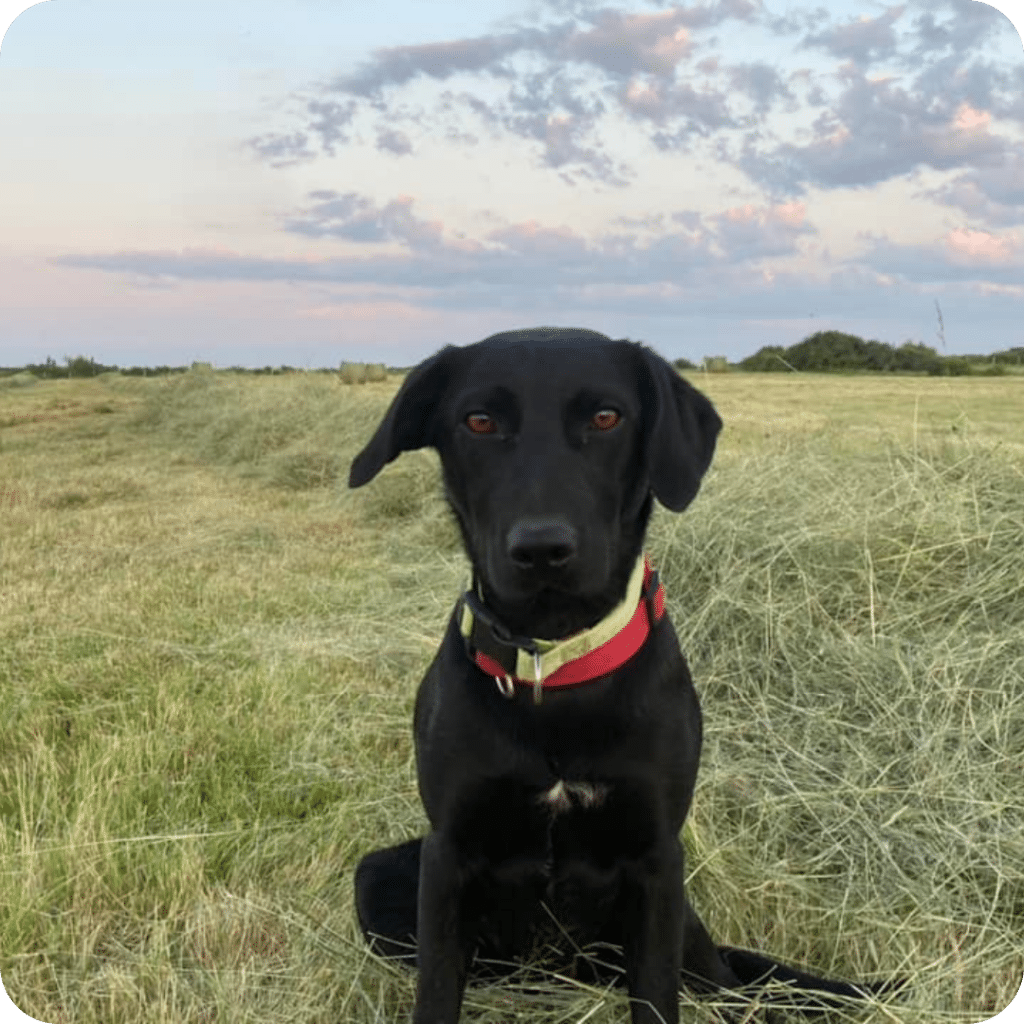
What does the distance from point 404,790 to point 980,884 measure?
1995mm

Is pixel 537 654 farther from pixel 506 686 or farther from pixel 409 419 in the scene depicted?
pixel 409 419

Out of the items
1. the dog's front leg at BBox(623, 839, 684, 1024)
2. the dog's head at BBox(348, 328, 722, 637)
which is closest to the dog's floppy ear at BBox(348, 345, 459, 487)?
the dog's head at BBox(348, 328, 722, 637)

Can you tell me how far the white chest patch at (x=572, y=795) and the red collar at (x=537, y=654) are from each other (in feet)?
0.67

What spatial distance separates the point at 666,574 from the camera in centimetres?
575

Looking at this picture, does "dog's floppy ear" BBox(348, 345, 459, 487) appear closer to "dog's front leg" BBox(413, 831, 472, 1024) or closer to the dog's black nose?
the dog's black nose

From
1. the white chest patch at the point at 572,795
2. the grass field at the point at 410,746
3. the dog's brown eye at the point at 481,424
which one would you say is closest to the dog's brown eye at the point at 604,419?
the dog's brown eye at the point at 481,424

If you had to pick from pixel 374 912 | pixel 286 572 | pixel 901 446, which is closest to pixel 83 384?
pixel 286 572

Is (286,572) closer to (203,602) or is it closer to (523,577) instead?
(203,602)

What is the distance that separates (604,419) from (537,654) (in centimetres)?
52

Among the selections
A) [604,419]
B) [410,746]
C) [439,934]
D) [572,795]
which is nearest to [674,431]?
[604,419]

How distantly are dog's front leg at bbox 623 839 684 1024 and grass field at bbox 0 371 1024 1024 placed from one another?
0.18m

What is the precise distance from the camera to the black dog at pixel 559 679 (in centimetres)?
228

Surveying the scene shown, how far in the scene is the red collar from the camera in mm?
2322

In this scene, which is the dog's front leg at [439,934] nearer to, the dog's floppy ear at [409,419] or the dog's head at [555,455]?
the dog's head at [555,455]
